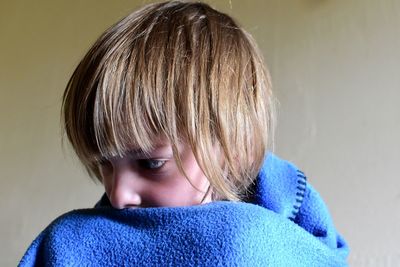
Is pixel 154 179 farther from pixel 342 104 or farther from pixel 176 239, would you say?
pixel 342 104

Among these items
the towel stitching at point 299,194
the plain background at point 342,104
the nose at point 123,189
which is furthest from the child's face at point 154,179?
the plain background at point 342,104

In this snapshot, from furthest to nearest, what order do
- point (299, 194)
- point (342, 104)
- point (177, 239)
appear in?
point (342, 104) < point (299, 194) < point (177, 239)

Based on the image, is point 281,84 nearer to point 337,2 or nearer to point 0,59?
point 337,2

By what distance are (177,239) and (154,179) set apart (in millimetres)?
61

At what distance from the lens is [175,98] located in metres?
0.50

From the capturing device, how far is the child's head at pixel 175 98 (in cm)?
49

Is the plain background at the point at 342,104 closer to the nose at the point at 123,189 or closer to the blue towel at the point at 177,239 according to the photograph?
the blue towel at the point at 177,239

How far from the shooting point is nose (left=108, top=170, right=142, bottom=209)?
0.50m

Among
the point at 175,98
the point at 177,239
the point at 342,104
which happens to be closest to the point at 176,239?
the point at 177,239

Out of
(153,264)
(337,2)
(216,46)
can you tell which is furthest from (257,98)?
(337,2)

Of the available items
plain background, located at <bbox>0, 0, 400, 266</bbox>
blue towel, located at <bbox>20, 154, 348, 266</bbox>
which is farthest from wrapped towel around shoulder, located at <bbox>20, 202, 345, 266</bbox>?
plain background, located at <bbox>0, 0, 400, 266</bbox>

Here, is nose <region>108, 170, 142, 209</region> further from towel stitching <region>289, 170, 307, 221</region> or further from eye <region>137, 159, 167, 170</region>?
towel stitching <region>289, 170, 307, 221</region>

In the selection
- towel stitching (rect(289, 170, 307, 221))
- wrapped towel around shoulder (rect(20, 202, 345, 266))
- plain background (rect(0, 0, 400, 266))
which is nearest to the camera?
wrapped towel around shoulder (rect(20, 202, 345, 266))

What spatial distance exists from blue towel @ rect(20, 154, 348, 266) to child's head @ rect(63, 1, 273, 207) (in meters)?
0.04
